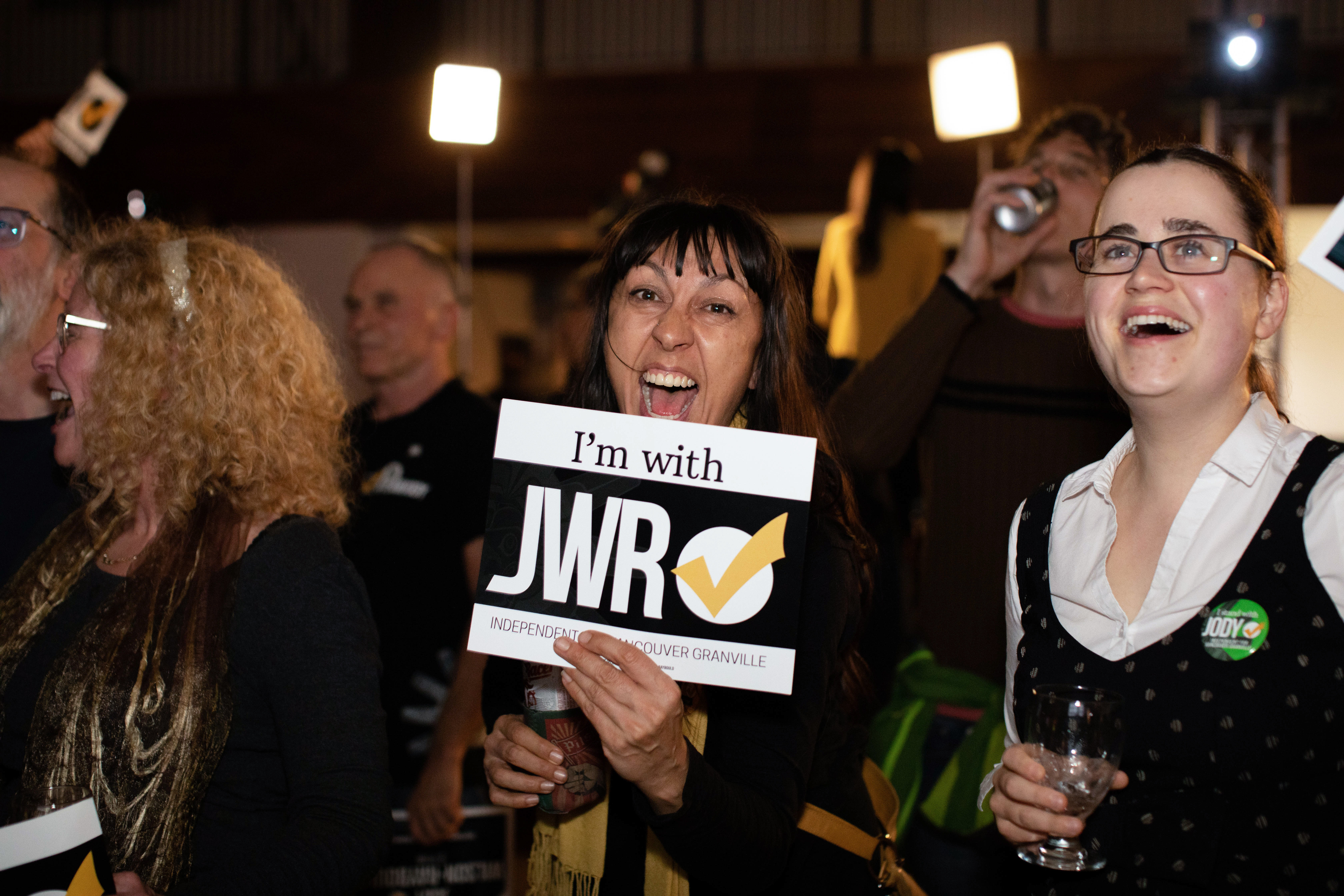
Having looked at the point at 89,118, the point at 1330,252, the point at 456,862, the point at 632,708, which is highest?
the point at 89,118

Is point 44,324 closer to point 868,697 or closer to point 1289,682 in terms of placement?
point 868,697

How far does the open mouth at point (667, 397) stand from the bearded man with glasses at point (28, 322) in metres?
1.25

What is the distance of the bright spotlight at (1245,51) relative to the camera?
12.8 ft

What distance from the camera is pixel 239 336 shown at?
1646 mm

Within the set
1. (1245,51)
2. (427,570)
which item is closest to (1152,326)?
(427,570)

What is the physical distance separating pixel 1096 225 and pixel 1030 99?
585cm

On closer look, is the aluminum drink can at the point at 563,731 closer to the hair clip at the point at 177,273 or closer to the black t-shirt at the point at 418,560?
the hair clip at the point at 177,273

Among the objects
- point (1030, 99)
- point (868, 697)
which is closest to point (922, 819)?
point (868, 697)

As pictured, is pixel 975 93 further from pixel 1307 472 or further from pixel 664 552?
pixel 664 552

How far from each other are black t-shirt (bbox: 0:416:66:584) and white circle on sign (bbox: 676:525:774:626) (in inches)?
54.2

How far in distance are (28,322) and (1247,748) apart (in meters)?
2.26

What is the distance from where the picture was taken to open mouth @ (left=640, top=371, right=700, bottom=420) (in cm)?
158

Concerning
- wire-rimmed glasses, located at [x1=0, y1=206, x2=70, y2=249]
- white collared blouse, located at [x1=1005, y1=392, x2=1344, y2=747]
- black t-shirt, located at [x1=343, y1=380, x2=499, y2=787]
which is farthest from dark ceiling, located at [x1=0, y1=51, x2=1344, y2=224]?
white collared blouse, located at [x1=1005, y1=392, x2=1344, y2=747]

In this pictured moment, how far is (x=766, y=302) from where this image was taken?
5.47ft
